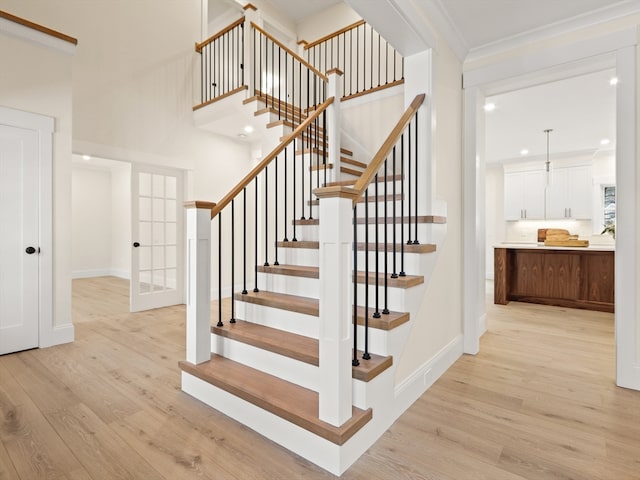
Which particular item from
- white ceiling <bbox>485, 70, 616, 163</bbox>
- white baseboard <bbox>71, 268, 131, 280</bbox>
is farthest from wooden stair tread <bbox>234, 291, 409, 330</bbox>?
white baseboard <bbox>71, 268, 131, 280</bbox>

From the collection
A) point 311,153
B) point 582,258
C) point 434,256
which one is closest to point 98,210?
point 311,153

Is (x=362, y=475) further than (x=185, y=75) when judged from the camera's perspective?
No

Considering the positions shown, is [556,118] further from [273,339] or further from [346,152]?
[273,339]

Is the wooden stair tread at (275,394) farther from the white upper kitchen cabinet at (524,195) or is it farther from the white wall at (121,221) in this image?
the white upper kitchen cabinet at (524,195)

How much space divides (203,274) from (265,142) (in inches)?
105

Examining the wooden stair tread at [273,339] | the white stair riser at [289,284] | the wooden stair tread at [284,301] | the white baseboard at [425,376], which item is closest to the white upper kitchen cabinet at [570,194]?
the white baseboard at [425,376]

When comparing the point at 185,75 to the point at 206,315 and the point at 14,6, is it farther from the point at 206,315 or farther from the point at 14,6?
the point at 206,315

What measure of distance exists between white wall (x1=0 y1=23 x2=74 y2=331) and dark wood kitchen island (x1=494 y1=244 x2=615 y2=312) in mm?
5568

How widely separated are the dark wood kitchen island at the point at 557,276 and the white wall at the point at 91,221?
8.41 metres

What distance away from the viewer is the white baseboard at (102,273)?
7.62 m

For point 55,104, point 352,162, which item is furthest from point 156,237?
point 352,162

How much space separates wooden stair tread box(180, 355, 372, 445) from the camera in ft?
5.12

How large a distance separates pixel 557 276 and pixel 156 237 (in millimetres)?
5857

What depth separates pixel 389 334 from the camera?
6.10ft
